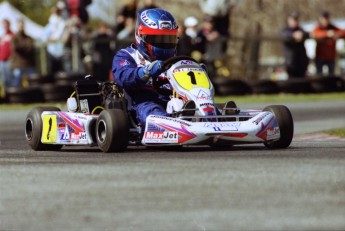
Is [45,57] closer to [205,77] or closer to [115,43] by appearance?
[115,43]

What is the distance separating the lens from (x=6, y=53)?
22266 millimetres

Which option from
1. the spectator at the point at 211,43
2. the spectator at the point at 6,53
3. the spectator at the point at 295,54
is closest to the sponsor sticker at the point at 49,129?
the spectator at the point at 6,53

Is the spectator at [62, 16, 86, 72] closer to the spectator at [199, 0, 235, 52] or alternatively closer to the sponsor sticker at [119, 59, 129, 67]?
the spectator at [199, 0, 235, 52]

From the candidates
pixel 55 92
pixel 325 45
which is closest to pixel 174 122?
pixel 55 92

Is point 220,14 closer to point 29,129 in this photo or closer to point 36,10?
point 29,129

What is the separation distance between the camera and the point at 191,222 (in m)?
5.92

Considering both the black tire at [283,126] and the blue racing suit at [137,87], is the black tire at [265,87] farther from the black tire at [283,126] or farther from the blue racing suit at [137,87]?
the black tire at [283,126]

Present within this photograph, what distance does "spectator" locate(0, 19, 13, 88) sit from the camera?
2217 centimetres

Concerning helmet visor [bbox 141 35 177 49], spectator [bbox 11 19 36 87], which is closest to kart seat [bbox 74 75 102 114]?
helmet visor [bbox 141 35 177 49]

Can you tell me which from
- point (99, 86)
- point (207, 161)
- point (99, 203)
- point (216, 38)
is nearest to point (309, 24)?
point (216, 38)

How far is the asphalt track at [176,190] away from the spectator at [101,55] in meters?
11.6

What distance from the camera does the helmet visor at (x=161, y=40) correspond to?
10695 millimetres

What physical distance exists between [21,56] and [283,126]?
12531mm

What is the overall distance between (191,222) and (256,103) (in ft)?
45.9
